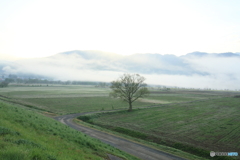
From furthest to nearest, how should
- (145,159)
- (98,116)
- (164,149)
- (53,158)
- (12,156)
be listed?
(98,116), (164,149), (145,159), (53,158), (12,156)

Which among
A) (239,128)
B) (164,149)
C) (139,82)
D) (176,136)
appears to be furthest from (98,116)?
(239,128)

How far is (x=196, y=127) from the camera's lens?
1711 inches

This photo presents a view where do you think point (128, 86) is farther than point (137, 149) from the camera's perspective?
Yes

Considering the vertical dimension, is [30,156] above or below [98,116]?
above

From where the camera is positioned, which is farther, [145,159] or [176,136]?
[176,136]

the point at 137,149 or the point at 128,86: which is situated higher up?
the point at 128,86

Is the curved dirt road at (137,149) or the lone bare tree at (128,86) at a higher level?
the lone bare tree at (128,86)

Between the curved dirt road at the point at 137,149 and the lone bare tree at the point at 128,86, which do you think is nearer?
the curved dirt road at the point at 137,149

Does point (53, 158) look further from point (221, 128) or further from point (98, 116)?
point (98, 116)

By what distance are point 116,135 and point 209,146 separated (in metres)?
17.7

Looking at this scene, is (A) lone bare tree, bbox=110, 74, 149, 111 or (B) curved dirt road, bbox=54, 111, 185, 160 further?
(A) lone bare tree, bbox=110, 74, 149, 111

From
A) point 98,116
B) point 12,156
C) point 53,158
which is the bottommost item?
point 98,116

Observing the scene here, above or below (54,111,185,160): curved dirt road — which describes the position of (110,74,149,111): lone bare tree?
above

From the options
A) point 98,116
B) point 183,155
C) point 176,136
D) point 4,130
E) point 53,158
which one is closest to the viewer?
point 53,158
